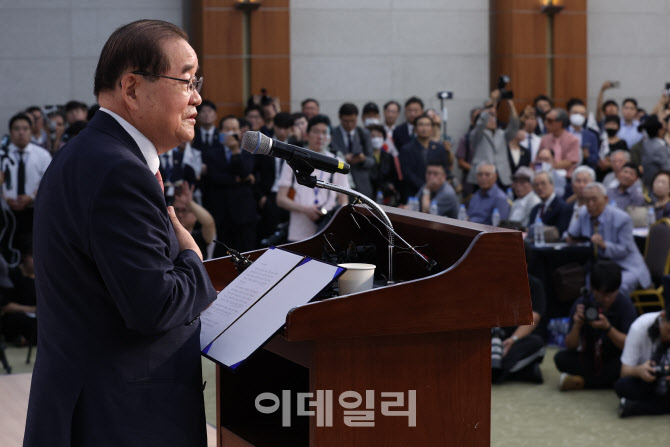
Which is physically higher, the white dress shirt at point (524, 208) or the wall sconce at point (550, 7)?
the wall sconce at point (550, 7)

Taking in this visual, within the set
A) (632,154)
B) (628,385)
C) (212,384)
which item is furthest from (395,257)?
(632,154)

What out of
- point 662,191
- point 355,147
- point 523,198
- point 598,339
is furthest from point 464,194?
point 598,339

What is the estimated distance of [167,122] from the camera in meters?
1.86

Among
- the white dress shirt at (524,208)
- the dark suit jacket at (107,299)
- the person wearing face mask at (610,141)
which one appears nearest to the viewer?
the dark suit jacket at (107,299)

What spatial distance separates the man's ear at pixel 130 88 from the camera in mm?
1815

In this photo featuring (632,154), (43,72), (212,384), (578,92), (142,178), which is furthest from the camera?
(578,92)

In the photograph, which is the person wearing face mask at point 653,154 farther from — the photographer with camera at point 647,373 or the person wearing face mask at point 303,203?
the photographer with camera at point 647,373

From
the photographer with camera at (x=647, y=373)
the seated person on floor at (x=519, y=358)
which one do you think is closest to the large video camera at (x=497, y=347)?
the seated person on floor at (x=519, y=358)

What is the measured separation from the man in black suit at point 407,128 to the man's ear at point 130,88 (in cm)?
836

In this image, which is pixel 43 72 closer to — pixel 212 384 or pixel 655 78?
pixel 212 384

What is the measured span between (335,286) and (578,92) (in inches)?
449

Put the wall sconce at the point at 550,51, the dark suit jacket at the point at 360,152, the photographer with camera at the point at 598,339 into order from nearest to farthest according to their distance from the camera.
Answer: the photographer with camera at the point at 598,339, the dark suit jacket at the point at 360,152, the wall sconce at the point at 550,51

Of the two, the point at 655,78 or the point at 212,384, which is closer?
the point at 212,384

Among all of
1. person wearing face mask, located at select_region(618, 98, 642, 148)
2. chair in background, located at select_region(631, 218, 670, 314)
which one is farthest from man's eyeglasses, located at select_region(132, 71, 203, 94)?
person wearing face mask, located at select_region(618, 98, 642, 148)
